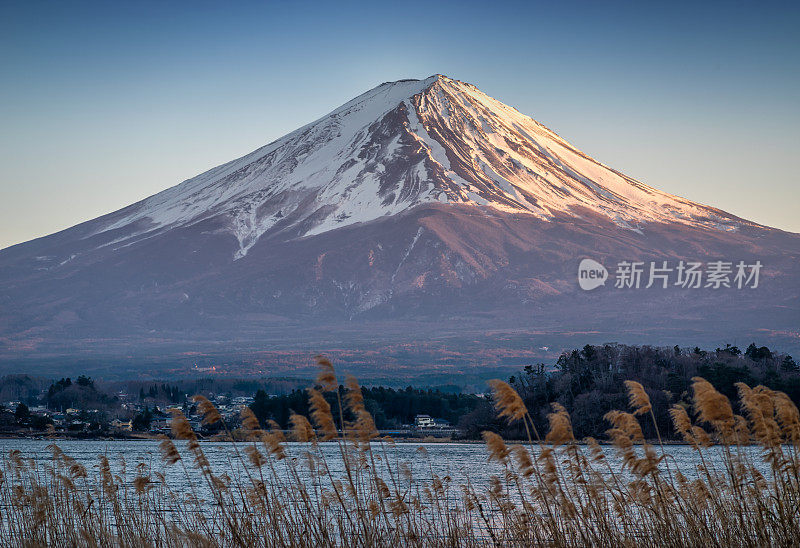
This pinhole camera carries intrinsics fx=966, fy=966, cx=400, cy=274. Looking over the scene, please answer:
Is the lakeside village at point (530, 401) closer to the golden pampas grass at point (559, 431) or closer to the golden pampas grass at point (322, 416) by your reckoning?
the golden pampas grass at point (322, 416)

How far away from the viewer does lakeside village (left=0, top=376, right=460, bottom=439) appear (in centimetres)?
8594

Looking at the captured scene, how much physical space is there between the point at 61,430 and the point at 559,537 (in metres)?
85.2

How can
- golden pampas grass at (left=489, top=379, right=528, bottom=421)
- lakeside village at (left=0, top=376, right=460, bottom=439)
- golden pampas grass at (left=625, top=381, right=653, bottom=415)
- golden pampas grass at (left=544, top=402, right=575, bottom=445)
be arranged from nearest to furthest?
golden pampas grass at (left=489, top=379, right=528, bottom=421)
golden pampas grass at (left=544, top=402, right=575, bottom=445)
golden pampas grass at (left=625, top=381, right=653, bottom=415)
lakeside village at (left=0, top=376, right=460, bottom=439)

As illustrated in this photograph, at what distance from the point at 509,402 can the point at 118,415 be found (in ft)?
329

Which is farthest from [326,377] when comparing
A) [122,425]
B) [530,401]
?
[122,425]

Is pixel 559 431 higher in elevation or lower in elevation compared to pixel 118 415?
higher

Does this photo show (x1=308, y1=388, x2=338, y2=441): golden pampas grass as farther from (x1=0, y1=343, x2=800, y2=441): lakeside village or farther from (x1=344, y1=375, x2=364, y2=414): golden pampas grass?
(x1=0, y1=343, x2=800, y2=441): lakeside village

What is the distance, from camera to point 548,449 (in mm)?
9523

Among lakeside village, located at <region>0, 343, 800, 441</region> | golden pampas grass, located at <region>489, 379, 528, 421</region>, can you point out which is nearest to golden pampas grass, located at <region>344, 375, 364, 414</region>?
golden pampas grass, located at <region>489, 379, 528, 421</region>

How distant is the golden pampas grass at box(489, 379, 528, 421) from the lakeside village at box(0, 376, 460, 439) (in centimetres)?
6107

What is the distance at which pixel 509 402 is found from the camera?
9.00m

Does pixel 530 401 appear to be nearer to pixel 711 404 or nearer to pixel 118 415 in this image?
pixel 118 415

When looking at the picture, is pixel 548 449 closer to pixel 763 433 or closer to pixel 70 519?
pixel 763 433

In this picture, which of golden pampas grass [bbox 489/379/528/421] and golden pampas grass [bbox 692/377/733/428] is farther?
golden pampas grass [bbox 692/377/733/428]
